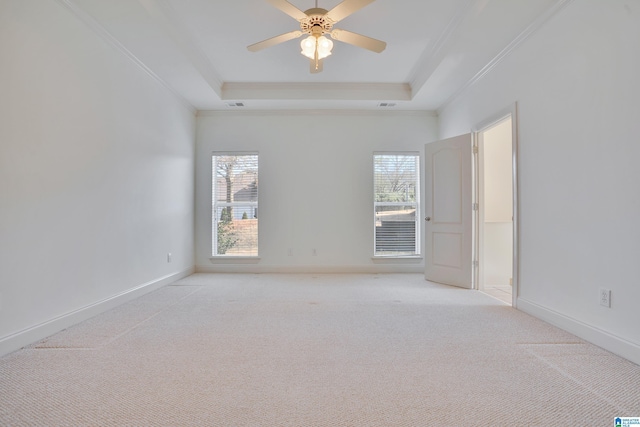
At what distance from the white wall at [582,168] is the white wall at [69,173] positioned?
4.07 m

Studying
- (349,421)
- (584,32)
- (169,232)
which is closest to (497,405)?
(349,421)

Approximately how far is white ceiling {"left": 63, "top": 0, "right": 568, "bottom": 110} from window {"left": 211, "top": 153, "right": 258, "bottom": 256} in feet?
3.03

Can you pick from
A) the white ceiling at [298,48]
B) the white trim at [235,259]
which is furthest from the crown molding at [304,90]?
the white trim at [235,259]

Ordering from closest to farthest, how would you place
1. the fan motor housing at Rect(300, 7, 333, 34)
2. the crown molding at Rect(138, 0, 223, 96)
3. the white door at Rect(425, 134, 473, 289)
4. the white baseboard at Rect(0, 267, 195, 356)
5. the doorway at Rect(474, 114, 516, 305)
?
1. the white baseboard at Rect(0, 267, 195, 356)
2. the fan motor housing at Rect(300, 7, 333, 34)
3. the crown molding at Rect(138, 0, 223, 96)
4. the white door at Rect(425, 134, 473, 289)
5. the doorway at Rect(474, 114, 516, 305)

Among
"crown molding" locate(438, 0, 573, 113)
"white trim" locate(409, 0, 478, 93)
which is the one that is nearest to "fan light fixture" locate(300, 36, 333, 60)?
"white trim" locate(409, 0, 478, 93)

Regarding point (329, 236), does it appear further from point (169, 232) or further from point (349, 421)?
point (349, 421)

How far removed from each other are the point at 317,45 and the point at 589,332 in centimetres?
305

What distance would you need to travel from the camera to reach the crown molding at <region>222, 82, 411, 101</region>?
4.88 meters

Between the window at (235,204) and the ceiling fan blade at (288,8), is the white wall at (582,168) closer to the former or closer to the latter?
the ceiling fan blade at (288,8)

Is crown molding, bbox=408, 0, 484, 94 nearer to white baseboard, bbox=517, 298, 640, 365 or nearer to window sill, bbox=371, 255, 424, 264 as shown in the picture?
window sill, bbox=371, 255, 424, 264

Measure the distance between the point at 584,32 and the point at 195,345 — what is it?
3711 mm

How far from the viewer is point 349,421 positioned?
4.88 feet

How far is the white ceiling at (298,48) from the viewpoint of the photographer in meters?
2.95

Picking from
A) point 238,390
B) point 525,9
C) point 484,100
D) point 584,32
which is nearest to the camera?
point 238,390
